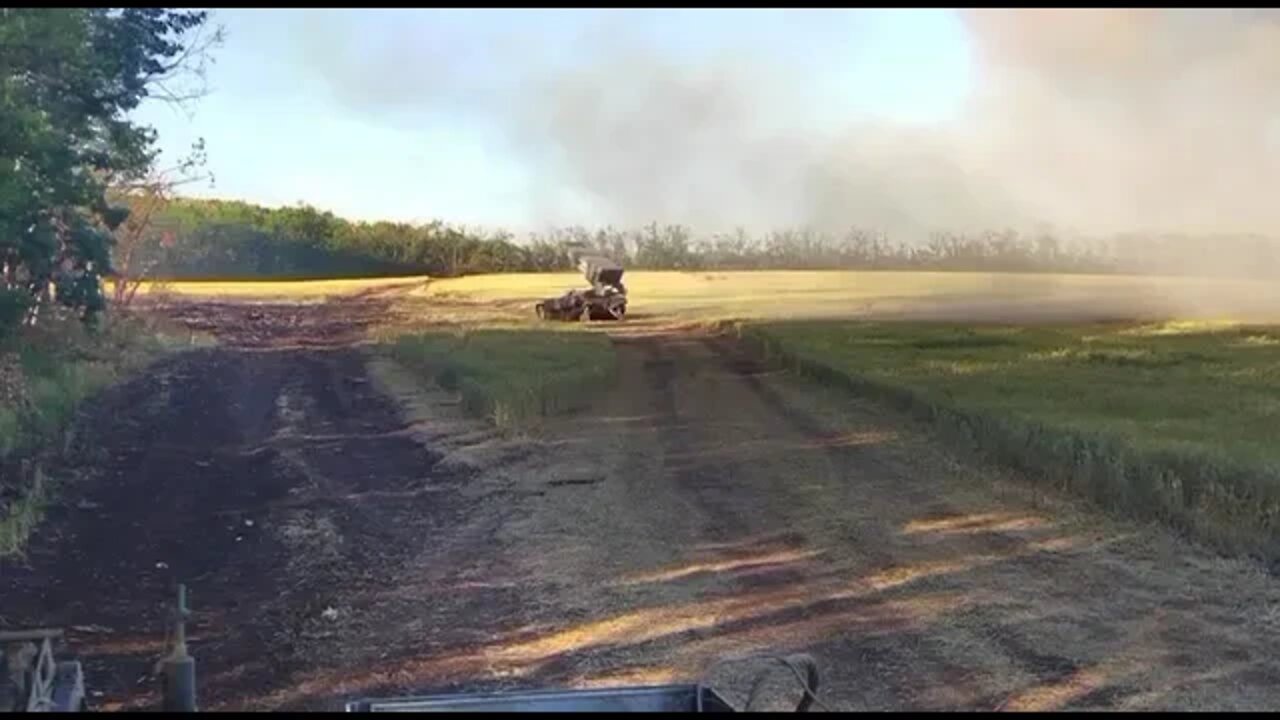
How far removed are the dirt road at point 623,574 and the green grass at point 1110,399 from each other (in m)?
0.62

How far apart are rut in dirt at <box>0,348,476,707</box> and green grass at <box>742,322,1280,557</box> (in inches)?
250

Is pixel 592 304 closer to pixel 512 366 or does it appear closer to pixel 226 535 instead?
pixel 512 366

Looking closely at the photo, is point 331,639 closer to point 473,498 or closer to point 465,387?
point 473,498

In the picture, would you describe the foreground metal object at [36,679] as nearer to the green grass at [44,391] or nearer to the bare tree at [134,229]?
the green grass at [44,391]

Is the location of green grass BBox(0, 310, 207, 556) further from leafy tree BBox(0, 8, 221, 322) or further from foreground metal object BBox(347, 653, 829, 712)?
foreground metal object BBox(347, 653, 829, 712)

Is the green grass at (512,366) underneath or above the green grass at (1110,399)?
underneath

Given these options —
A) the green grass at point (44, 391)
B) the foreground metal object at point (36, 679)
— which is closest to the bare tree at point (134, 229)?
the green grass at point (44, 391)

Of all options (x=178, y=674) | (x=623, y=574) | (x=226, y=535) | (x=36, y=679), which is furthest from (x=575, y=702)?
(x=226, y=535)

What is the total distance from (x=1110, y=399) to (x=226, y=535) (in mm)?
12405

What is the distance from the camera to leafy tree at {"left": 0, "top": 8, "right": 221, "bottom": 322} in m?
14.7

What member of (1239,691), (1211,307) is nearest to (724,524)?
(1239,691)

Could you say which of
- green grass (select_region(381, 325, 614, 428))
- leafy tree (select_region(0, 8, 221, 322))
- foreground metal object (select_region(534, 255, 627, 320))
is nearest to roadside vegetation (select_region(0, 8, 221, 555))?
leafy tree (select_region(0, 8, 221, 322))

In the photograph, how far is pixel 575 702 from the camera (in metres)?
4.79

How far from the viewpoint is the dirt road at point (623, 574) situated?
30.5 ft
